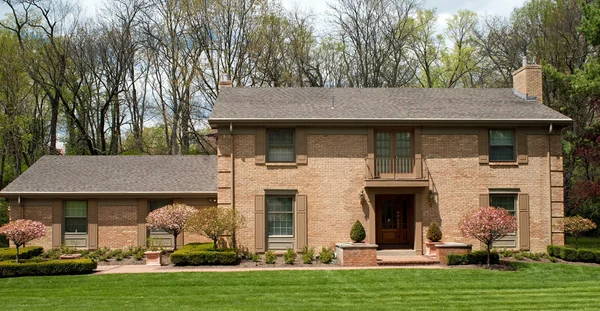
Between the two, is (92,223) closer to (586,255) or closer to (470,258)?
(470,258)

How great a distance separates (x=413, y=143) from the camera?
23.4 m

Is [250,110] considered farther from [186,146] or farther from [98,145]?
[98,145]

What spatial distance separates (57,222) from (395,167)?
1384cm

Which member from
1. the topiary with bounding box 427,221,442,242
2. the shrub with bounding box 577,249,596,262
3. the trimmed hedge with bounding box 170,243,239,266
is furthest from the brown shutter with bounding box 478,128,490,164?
the trimmed hedge with bounding box 170,243,239,266

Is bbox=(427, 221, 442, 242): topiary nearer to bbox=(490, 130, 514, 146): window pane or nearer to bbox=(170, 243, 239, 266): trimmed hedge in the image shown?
bbox=(490, 130, 514, 146): window pane

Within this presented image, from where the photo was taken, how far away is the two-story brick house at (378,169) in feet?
74.9

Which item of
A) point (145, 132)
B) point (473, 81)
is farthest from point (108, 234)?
point (473, 81)

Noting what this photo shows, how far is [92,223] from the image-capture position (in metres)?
25.3

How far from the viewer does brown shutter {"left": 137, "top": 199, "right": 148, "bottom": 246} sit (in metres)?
25.2

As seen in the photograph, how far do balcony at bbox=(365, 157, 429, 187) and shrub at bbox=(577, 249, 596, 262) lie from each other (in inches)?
224

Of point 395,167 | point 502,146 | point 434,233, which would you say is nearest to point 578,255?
point 502,146

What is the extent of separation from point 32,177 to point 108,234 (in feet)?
14.5

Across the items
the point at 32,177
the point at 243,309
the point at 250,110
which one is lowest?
the point at 243,309

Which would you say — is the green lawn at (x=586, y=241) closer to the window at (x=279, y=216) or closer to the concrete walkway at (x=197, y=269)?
the concrete walkway at (x=197, y=269)
